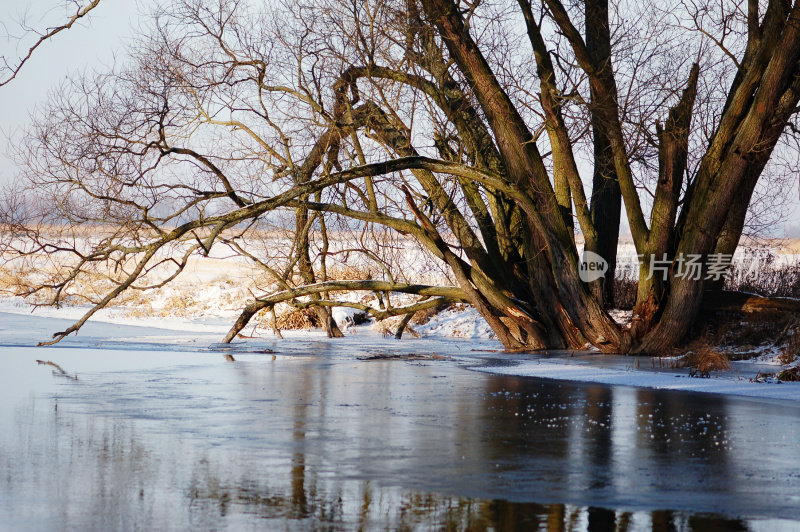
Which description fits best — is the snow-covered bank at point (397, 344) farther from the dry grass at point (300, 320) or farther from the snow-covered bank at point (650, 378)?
the dry grass at point (300, 320)

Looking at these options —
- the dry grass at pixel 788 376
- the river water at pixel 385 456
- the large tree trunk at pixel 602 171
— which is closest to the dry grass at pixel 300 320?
the large tree trunk at pixel 602 171

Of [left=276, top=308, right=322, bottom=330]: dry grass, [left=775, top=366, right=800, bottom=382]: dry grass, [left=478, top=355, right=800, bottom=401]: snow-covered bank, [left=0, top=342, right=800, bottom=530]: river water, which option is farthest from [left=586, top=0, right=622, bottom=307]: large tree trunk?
[left=276, top=308, right=322, bottom=330]: dry grass

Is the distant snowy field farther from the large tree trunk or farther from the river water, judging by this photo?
the large tree trunk

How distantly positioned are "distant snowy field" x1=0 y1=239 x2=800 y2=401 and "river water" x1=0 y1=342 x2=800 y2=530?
4.61 ft

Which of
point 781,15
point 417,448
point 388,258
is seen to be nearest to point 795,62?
point 781,15

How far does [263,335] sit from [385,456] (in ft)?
52.0

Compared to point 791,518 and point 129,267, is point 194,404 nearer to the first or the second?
point 791,518

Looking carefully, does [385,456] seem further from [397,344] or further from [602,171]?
[397,344]

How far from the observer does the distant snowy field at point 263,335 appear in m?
13.0

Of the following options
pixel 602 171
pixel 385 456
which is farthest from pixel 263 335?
pixel 385 456

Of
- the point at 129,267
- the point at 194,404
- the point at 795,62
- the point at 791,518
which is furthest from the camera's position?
the point at 129,267

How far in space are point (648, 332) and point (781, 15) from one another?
18.8 ft

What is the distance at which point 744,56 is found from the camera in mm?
16547

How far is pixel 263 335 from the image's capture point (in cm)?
2230
